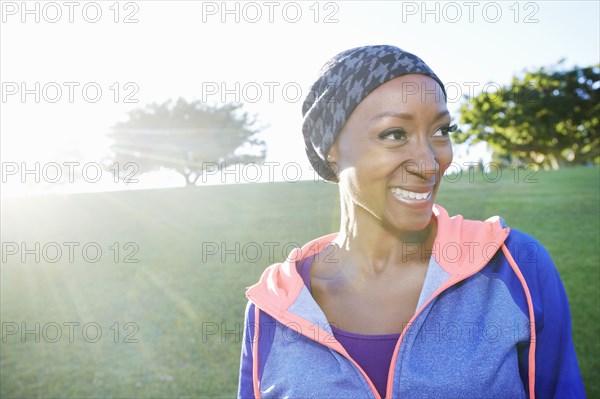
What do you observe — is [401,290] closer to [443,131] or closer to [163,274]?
[443,131]

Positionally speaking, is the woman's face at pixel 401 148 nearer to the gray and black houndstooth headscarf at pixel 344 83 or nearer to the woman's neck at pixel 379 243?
the gray and black houndstooth headscarf at pixel 344 83

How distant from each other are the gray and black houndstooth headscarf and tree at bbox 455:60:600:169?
28.3 metres

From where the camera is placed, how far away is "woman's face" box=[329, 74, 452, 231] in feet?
7.44

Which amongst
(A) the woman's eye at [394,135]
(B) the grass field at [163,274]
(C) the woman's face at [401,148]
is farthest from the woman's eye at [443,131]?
(B) the grass field at [163,274]

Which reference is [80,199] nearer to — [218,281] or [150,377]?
[218,281]

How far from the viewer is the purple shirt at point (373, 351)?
2.30 meters

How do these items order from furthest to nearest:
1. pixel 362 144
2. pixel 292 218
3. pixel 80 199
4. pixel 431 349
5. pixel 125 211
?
pixel 80 199, pixel 125 211, pixel 292 218, pixel 362 144, pixel 431 349

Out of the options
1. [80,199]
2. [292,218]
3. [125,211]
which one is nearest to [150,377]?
[292,218]

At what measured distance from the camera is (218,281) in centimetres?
829

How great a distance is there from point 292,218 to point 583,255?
18.4 feet

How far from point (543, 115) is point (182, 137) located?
76.2 ft

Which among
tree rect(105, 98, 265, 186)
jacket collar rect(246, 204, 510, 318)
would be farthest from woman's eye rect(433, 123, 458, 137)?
tree rect(105, 98, 265, 186)

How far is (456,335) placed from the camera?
2.21 meters

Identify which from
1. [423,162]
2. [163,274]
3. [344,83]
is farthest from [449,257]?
[163,274]
